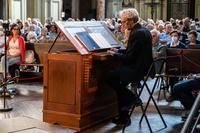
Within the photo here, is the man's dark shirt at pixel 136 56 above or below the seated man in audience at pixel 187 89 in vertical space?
above

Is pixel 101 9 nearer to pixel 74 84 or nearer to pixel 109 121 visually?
pixel 109 121

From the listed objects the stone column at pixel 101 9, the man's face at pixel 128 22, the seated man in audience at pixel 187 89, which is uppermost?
the stone column at pixel 101 9

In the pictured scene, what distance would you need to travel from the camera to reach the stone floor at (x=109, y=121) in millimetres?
6086

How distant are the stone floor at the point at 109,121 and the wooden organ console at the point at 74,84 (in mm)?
227

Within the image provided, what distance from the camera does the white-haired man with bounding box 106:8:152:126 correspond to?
19.1 feet

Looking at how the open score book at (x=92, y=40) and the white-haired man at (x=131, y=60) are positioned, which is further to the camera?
the open score book at (x=92, y=40)

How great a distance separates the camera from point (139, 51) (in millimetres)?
5863

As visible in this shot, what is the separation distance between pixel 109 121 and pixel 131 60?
3.69 feet

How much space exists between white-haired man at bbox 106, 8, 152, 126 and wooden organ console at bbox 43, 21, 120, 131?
0.26 meters

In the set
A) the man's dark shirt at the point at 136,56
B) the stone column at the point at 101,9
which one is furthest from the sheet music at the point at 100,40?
the stone column at the point at 101,9

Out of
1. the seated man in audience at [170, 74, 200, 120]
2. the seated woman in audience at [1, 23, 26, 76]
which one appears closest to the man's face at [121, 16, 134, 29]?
the seated man in audience at [170, 74, 200, 120]

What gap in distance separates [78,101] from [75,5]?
20421 mm

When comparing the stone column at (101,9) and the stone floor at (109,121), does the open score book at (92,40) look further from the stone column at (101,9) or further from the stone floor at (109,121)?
the stone column at (101,9)

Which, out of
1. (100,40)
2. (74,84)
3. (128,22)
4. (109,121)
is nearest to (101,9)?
(100,40)
